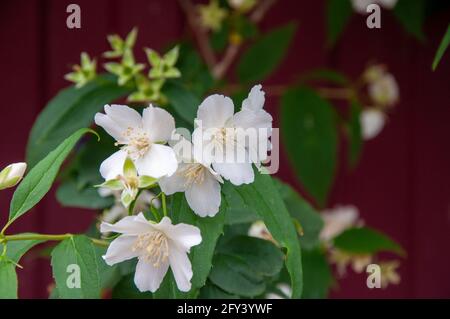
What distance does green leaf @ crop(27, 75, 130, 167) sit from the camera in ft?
3.11

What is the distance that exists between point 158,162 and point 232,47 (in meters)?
0.88

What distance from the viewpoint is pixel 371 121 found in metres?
1.48

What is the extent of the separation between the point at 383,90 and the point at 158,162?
93 cm

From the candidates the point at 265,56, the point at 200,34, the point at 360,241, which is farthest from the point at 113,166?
the point at 200,34

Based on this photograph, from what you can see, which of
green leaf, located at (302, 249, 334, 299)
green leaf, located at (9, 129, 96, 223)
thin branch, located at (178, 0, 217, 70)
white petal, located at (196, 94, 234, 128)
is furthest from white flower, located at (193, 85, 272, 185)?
thin branch, located at (178, 0, 217, 70)

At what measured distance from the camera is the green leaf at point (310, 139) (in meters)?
1.32

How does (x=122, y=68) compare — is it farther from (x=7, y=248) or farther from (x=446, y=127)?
(x=446, y=127)

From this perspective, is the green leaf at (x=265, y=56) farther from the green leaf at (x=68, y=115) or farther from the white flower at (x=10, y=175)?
the white flower at (x=10, y=175)

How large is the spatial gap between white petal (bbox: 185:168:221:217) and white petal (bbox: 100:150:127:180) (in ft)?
0.21

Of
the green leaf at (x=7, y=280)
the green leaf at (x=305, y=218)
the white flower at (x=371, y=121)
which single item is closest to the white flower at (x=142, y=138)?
the green leaf at (x=7, y=280)

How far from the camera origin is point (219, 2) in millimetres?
1471

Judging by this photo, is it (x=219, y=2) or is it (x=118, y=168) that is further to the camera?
(x=219, y=2)

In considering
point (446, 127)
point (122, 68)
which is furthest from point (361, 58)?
point (122, 68)
